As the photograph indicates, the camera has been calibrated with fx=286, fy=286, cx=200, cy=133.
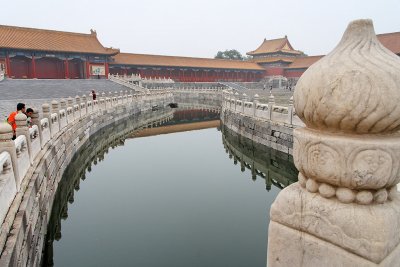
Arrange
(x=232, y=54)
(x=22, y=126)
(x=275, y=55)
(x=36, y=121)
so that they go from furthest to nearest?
(x=232, y=54)
(x=275, y=55)
(x=36, y=121)
(x=22, y=126)

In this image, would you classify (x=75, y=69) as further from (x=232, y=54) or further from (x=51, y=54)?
(x=232, y=54)

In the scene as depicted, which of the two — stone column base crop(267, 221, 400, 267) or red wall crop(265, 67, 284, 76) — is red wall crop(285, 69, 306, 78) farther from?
stone column base crop(267, 221, 400, 267)

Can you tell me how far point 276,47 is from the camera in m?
50.2

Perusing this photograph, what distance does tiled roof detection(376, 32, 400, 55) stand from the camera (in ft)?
108

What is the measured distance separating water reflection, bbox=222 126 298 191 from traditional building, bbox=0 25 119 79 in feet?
77.6

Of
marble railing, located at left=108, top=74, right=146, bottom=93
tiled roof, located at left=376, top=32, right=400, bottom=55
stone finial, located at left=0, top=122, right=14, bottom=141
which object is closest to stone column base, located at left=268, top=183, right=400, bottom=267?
stone finial, located at left=0, top=122, right=14, bottom=141

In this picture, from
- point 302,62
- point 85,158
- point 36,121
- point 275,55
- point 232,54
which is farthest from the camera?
point 232,54

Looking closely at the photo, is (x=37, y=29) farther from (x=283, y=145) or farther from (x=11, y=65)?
(x=283, y=145)

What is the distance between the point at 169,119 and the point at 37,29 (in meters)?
19.4

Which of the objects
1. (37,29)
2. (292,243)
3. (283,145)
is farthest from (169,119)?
(292,243)

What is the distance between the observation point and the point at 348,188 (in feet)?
4.32

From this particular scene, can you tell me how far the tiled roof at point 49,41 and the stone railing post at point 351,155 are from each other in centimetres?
3186

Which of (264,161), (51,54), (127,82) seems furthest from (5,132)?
(51,54)

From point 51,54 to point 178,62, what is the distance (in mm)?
16402
